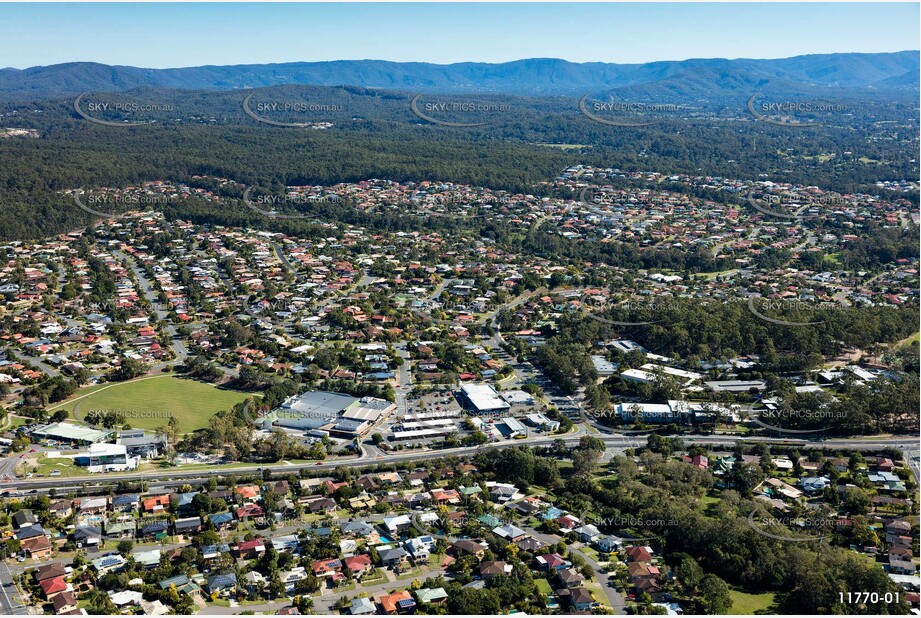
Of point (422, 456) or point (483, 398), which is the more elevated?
point (483, 398)

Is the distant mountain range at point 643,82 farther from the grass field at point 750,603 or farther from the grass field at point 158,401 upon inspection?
the grass field at point 750,603

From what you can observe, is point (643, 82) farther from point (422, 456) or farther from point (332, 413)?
point (422, 456)

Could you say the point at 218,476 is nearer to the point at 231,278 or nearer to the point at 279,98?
the point at 231,278

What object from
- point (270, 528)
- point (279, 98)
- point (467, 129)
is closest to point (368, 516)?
point (270, 528)

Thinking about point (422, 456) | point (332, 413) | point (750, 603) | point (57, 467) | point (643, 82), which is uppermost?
point (643, 82)

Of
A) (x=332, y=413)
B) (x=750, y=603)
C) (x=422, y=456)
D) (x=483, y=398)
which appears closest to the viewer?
(x=750, y=603)

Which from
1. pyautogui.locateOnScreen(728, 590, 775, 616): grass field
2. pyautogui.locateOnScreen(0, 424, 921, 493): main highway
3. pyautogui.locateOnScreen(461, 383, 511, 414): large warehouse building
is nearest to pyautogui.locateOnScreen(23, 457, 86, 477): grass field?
pyautogui.locateOnScreen(0, 424, 921, 493): main highway

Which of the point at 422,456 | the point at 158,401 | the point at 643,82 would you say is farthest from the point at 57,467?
the point at 643,82
